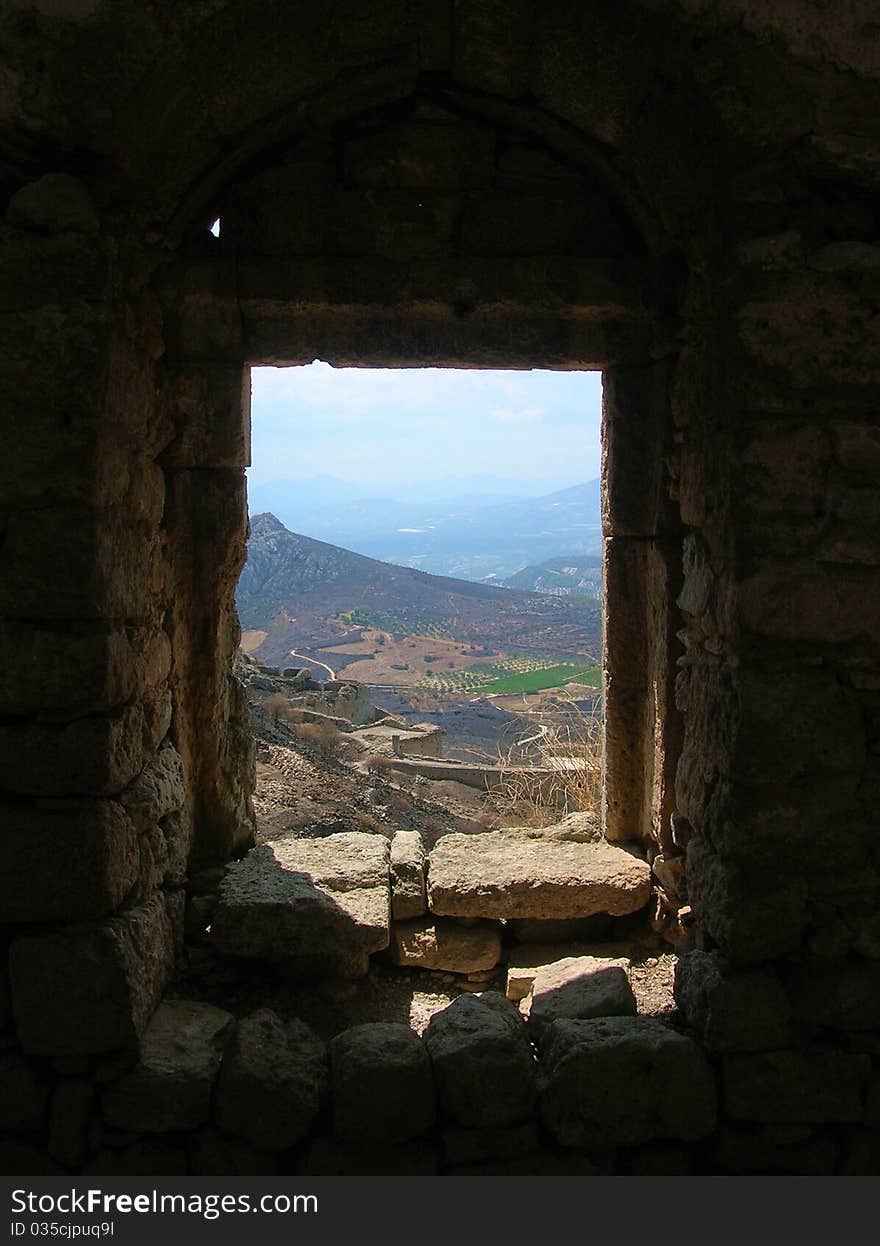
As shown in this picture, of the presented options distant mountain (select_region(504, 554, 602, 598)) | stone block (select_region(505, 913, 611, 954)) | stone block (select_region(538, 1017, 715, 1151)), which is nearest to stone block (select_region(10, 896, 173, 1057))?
stone block (select_region(538, 1017, 715, 1151))

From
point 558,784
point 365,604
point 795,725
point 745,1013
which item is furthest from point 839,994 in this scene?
point 365,604

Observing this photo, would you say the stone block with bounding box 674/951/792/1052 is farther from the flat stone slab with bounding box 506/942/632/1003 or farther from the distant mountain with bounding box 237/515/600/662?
the distant mountain with bounding box 237/515/600/662

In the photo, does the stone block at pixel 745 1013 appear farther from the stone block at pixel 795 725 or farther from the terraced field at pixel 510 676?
the terraced field at pixel 510 676

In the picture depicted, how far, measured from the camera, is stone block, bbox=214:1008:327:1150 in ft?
7.80

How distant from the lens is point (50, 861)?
7.74ft

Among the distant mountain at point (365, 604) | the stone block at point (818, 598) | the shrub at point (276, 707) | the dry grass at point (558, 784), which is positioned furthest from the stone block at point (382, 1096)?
the distant mountain at point (365, 604)

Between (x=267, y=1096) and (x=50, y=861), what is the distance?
2.73 feet

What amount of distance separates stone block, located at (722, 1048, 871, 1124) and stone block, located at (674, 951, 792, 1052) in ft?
0.19

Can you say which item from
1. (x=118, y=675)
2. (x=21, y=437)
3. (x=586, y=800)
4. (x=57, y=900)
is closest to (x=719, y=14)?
(x=21, y=437)

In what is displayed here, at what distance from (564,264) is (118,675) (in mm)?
1904

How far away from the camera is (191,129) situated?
2.60 metres

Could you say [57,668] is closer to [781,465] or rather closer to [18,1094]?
[18,1094]

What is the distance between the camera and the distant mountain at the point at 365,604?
23.9 meters

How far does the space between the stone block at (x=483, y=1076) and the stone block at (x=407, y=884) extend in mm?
887
